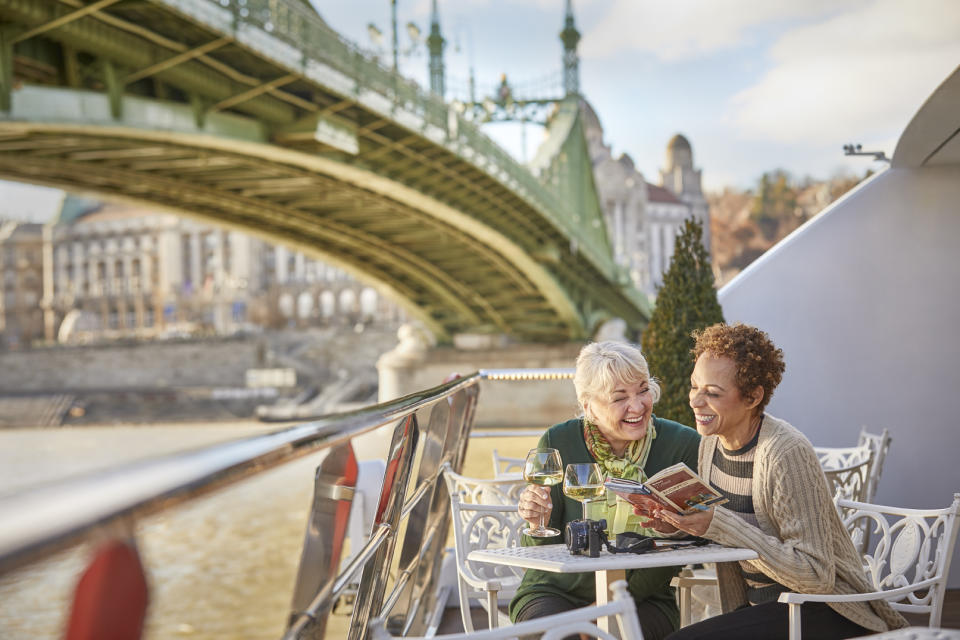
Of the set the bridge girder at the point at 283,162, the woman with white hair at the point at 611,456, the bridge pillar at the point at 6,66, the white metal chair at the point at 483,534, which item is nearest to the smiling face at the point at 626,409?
the woman with white hair at the point at 611,456

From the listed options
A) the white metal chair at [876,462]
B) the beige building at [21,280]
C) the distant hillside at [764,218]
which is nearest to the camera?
the white metal chair at [876,462]

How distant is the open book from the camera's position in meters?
1.83

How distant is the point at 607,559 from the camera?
6.06ft

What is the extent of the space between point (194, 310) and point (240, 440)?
61.3 meters

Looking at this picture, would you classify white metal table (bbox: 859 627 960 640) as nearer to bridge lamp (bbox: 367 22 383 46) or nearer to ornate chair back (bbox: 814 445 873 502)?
ornate chair back (bbox: 814 445 873 502)

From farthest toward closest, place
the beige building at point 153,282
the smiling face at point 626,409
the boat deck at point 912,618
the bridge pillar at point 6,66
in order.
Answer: the beige building at point 153,282
the bridge pillar at point 6,66
the boat deck at point 912,618
the smiling face at point 626,409

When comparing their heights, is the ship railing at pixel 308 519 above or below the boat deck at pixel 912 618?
above

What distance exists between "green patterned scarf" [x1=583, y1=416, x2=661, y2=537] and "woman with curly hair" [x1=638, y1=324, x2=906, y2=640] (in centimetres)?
13

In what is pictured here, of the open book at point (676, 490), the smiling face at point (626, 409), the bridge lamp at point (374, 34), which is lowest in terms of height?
the open book at point (676, 490)

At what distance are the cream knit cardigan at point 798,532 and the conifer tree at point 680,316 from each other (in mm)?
2147

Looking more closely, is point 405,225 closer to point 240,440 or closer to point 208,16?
point 208,16

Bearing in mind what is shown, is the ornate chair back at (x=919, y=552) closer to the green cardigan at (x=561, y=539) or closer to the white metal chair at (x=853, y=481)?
the green cardigan at (x=561, y=539)

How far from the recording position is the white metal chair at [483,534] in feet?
8.02

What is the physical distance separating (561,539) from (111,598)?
1.67m
